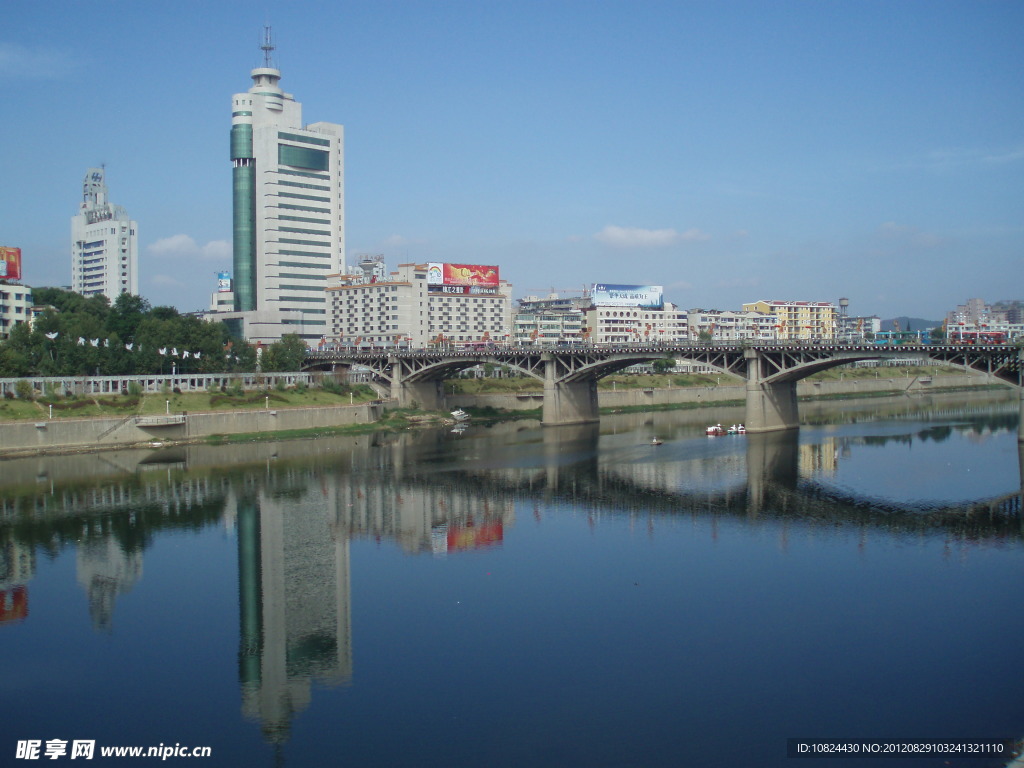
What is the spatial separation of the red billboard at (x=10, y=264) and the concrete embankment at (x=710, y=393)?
53632 millimetres

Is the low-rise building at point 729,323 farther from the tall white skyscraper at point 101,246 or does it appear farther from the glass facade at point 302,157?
the tall white skyscraper at point 101,246

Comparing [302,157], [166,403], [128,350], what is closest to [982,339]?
[166,403]

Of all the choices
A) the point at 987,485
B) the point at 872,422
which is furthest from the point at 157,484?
the point at 872,422

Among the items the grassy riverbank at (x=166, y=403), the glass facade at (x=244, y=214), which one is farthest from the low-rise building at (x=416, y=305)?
the grassy riverbank at (x=166, y=403)

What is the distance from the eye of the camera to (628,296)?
17300cm

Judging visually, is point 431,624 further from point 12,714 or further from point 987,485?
point 987,485

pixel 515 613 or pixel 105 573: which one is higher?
pixel 105 573

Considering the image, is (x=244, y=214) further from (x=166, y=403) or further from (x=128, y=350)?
(x=166, y=403)

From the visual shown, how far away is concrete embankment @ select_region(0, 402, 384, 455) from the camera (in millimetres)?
68750

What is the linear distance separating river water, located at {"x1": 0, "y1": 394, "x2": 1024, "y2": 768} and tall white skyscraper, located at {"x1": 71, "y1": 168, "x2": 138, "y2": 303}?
443 feet

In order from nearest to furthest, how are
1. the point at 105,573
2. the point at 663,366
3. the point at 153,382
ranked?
the point at 105,573, the point at 153,382, the point at 663,366

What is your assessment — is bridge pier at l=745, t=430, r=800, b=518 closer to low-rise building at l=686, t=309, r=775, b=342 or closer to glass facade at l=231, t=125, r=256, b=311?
glass facade at l=231, t=125, r=256, b=311

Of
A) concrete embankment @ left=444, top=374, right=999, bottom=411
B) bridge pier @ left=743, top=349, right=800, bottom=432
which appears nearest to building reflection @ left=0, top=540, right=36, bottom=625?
bridge pier @ left=743, top=349, right=800, bottom=432

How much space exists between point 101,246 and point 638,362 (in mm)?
138005
